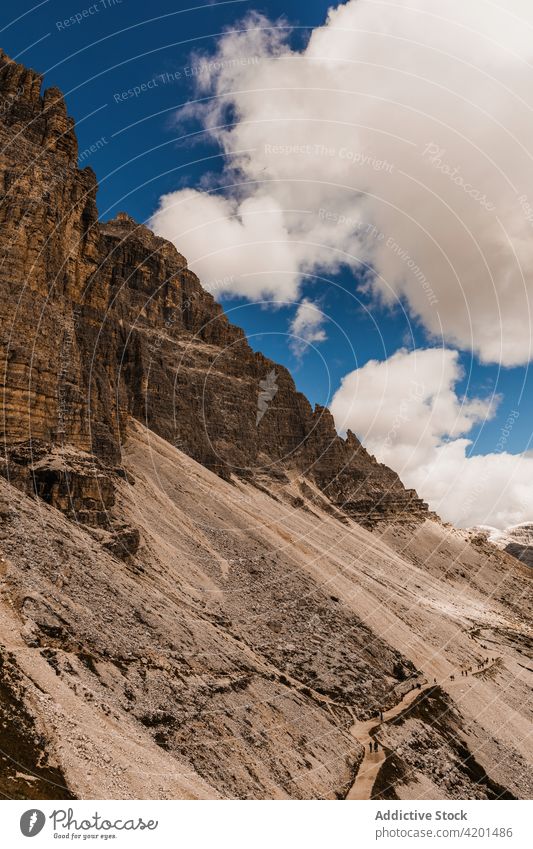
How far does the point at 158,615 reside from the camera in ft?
100

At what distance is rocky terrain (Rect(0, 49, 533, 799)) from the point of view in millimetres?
20047

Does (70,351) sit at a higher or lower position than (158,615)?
higher

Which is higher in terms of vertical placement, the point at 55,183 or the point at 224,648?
the point at 55,183

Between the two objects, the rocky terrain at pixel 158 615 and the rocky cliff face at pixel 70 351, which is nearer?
the rocky terrain at pixel 158 615

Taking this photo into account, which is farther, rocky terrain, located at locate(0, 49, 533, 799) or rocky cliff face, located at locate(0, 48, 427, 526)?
rocky cliff face, located at locate(0, 48, 427, 526)

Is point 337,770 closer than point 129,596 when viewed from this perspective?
Yes

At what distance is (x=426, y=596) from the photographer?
79.4 metres

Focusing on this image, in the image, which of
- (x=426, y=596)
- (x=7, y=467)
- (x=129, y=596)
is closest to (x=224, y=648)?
(x=129, y=596)

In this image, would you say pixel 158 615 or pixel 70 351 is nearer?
pixel 158 615

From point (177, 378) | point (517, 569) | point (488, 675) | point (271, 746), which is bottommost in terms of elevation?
point (271, 746)

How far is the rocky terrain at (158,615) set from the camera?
20.0 m
